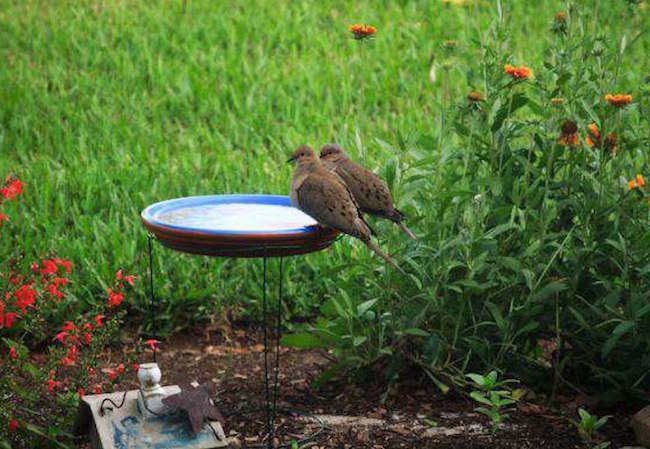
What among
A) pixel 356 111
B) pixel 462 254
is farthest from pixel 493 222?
pixel 356 111

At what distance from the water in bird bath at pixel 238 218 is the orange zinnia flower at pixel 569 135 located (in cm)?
95

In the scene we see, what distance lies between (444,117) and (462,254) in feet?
1.67

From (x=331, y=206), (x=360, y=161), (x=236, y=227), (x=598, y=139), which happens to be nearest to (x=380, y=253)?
(x=331, y=206)

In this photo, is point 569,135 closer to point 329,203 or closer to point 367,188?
point 367,188

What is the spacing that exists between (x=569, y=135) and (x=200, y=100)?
11.6 feet

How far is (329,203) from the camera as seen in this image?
11.7ft

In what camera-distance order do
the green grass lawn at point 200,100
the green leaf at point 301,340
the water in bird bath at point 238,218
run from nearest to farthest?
the water in bird bath at point 238,218, the green leaf at point 301,340, the green grass lawn at point 200,100

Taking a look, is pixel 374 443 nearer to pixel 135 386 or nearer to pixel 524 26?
pixel 135 386

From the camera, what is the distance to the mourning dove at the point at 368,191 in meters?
3.82

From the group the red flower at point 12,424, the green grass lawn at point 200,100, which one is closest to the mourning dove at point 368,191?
the green grass lawn at point 200,100

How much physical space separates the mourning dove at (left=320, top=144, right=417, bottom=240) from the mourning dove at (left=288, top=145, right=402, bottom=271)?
2.6 inches

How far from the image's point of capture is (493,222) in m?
4.19

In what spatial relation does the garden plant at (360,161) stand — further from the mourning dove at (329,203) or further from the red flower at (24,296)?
the mourning dove at (329,203)

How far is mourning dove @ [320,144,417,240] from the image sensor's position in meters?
3.82
